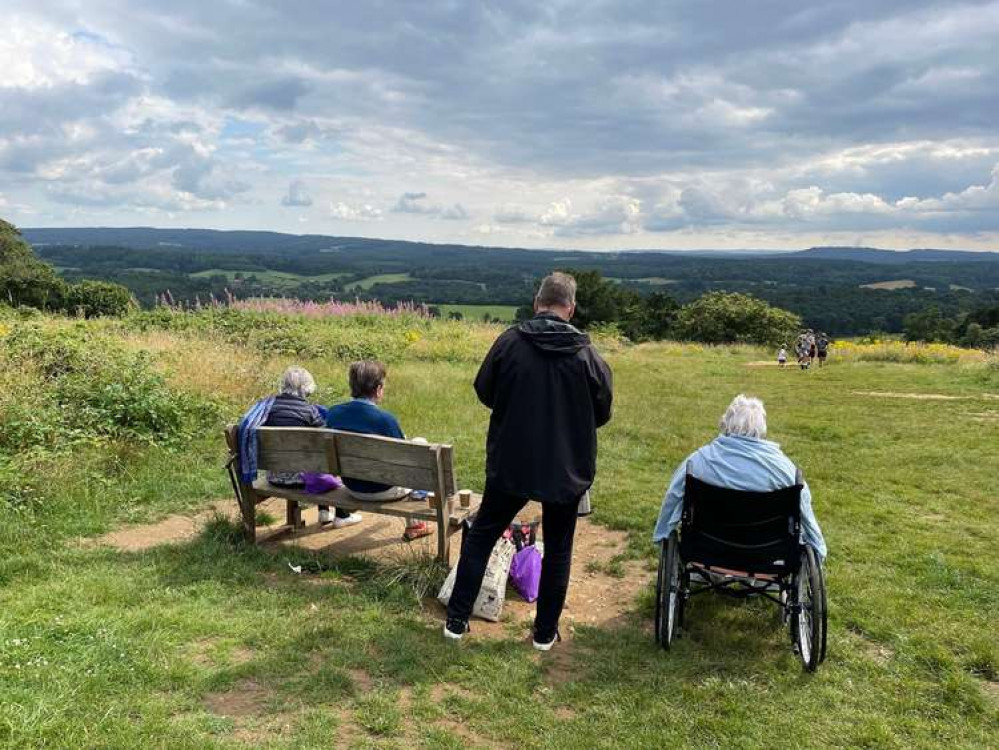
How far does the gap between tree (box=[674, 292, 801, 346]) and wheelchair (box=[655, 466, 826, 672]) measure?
183 ft

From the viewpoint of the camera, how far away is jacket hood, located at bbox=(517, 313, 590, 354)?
339 cm

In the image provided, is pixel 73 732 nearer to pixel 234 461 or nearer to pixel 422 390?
pixel 234 461

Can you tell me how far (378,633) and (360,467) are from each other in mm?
1122

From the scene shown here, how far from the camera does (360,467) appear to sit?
447 centimetres

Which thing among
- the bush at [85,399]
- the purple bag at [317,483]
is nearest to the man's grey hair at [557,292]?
the purple bag at [317,483]

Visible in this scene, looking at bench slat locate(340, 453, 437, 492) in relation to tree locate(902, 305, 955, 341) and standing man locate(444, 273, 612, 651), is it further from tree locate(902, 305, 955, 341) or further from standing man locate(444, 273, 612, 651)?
tree locate(902, 305, 955, 341)

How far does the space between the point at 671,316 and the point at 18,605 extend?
64.3 meters

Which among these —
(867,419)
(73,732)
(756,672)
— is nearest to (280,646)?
(73,732)

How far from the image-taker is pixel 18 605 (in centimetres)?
365

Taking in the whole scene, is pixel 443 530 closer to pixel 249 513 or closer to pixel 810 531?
pixel 249 513

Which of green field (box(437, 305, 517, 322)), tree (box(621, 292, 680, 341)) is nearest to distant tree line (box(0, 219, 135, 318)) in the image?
green field (box(437, 305, 517, 322))

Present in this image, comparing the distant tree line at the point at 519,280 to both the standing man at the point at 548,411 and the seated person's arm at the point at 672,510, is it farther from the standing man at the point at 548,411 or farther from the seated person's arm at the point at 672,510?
the seated person's arm at the point at 672,510

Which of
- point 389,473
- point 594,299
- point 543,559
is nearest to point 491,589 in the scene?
point 543,559

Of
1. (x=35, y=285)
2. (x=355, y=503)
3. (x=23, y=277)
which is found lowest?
(x=35, y=285)
